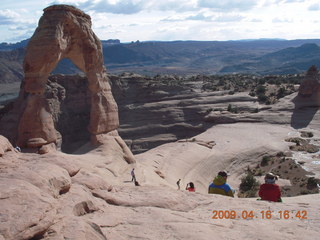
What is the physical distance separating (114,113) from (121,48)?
15846 centimetres

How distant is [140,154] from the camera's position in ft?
72.7

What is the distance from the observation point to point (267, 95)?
40062mm

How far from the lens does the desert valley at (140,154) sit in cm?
Result: 620

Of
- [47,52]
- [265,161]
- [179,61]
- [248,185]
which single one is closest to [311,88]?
[265,161]

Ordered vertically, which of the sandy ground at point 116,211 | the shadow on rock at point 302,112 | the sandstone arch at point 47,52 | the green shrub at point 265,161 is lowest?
the green shrub at point 265,161

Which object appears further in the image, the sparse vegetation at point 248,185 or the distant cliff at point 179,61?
the distant cliff at point 179,61

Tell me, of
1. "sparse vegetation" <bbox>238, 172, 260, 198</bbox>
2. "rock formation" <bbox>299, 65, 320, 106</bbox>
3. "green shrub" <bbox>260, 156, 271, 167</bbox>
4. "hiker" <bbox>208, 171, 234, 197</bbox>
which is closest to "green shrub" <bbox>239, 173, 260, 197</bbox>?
"sparse vegetation" <bbox>238, 172, 260, 198</bbox>

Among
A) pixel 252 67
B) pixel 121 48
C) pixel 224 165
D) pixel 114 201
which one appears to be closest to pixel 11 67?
pixel 121 48

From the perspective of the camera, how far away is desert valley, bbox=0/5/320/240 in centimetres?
620

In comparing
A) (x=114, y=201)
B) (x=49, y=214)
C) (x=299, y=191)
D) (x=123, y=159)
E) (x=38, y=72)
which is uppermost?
(x=38, y=72)

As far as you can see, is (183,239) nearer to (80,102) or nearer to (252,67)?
(80,102)
